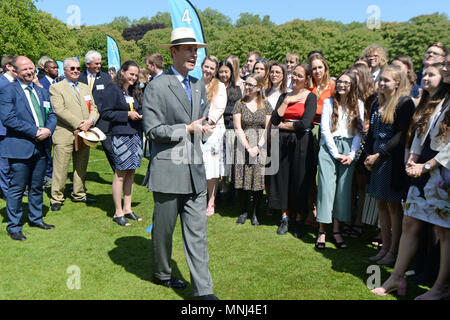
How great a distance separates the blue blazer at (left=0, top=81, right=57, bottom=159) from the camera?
4.99m

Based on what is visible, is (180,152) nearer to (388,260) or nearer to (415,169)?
(415,169)

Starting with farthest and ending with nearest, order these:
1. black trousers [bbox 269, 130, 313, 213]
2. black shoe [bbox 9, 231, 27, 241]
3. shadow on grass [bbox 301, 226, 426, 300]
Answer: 1. black trousers [bbox 269, 130, 313, 213]
2. black shoe [bbox 9, 231, 27, 241]
3. shadow on grass [bbox 301, 226, 426, 300]

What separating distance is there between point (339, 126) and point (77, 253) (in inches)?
147

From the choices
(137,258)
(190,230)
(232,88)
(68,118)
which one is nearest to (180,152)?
(190,230)

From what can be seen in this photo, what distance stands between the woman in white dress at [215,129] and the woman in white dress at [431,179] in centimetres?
314

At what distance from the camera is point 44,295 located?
374 cm

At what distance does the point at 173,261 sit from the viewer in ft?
15.3

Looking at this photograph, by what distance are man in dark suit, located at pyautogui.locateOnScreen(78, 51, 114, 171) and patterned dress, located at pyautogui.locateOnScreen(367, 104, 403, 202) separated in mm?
3951

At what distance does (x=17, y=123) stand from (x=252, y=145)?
3290mm

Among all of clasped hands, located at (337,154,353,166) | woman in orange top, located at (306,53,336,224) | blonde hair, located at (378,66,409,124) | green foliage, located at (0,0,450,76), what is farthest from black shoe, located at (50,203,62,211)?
green foliage, located at (0,0,450,76)

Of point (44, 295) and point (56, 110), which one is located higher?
point (56, 110)

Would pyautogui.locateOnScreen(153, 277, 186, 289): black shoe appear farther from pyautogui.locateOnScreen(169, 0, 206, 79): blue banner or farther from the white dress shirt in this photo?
pyautogui.locateOnScreen(169, 0, 206, 79): blue banner
